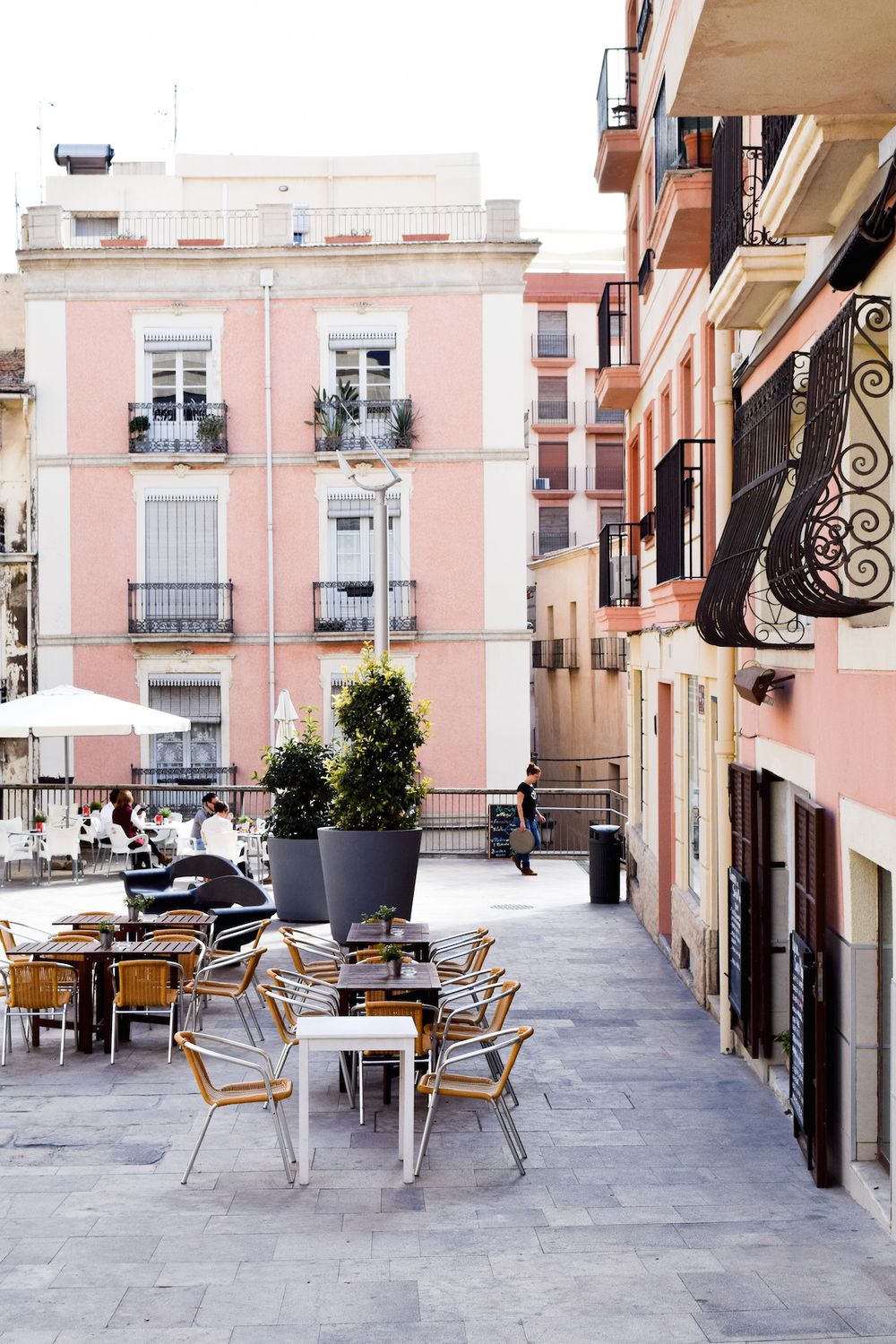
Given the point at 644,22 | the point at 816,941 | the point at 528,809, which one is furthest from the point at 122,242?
the point at 816,941

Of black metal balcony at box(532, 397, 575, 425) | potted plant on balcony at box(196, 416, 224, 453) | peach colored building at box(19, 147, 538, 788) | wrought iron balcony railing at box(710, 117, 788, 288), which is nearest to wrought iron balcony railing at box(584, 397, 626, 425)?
black metal balcony at box(532, 397, 575, 425)

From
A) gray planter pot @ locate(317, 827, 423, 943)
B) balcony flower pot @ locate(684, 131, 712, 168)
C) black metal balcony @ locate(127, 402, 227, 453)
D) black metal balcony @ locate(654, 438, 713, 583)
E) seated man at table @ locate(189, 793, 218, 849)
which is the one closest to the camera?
balcony flower pot @ locate(684, 131, 712, 168)

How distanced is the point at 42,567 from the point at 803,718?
22949mm

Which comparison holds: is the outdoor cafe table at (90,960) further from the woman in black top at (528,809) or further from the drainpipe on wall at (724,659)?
the woman in black top at (528,809)

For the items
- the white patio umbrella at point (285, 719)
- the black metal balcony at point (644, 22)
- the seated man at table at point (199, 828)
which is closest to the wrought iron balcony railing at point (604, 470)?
the white patio umbrella at point (285, 719)

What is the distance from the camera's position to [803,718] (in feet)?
31.3

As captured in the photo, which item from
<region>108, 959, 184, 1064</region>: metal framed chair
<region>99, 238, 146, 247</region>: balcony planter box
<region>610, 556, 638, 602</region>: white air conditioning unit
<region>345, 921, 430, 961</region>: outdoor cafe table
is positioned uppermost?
<region>99, 238, 146, 247</region>: balcony planter box

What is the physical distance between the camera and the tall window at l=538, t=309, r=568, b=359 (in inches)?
2005

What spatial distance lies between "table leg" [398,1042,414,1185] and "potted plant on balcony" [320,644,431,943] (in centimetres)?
685

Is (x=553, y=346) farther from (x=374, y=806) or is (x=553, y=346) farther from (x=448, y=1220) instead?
(x=448, y=1220)

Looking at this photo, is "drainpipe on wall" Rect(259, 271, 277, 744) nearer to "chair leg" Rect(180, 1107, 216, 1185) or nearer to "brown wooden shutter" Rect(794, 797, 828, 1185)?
"chair leg" Rect(180, 1107, 216, 1185)

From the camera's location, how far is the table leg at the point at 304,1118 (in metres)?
8.55

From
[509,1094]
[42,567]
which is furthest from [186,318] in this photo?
[509,1094]

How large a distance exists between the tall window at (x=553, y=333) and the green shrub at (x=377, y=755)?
121ft
